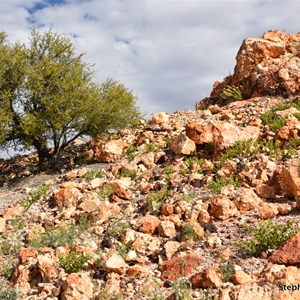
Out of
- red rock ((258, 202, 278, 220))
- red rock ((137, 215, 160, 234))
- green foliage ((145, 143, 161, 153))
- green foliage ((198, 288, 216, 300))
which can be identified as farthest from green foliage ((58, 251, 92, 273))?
green foliage ((145, 143, 161, 153))

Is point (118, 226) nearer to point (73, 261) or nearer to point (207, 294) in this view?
point (73, 261)

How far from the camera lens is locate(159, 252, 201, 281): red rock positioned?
6.63 meters

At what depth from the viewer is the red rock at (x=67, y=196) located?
35.5 feet

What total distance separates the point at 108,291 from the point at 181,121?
11.6 metres

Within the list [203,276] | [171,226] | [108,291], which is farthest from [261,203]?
[108,291]

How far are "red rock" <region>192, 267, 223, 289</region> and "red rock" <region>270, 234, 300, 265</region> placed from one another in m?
0.85

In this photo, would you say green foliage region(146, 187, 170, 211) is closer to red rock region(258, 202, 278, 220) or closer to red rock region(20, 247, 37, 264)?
red rock region(258, 202, 278, 220)

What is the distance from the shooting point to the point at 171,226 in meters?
8.27

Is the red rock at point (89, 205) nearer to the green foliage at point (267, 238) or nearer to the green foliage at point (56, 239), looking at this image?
the green foliage at point (56, 239)

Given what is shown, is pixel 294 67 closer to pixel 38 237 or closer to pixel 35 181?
pixel 35 181

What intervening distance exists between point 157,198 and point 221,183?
1.55 m

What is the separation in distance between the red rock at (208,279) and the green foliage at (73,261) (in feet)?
6.60

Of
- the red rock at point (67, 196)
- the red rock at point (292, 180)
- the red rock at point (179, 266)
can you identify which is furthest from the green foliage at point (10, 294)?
the red rock at point (292, 180)

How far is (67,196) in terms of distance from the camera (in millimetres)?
10961
